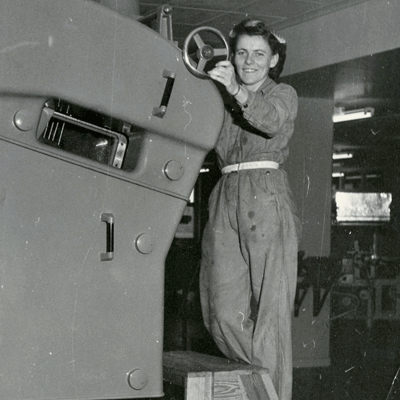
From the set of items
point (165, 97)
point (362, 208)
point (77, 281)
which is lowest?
point (77, 281)

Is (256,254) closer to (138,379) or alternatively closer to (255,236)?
(255,236)

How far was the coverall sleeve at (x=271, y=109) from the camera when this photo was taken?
93.3 inches

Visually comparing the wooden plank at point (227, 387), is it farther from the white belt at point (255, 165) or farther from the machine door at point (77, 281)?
the white belt at point (255, 165)

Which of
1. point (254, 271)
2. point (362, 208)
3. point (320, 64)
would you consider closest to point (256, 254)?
point (254, 271)

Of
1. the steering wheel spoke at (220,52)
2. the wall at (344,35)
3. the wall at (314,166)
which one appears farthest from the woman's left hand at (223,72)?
the wall at (314,166)

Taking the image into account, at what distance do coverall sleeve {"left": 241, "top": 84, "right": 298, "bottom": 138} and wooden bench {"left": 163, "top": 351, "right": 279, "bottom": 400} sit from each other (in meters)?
0.73

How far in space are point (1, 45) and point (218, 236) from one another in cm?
107

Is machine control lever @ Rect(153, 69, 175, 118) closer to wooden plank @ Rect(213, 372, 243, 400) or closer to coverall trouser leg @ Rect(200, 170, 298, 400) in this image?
coverall trouser leg @ Rect(200, 170, 298, 400)

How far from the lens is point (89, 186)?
199 centimetres

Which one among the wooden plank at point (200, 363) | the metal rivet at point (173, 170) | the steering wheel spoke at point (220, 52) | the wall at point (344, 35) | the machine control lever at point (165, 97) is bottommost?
the wooden plank at point (200, 363)

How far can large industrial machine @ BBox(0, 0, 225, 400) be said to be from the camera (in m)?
1.87

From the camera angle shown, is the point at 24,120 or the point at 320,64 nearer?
the point at 24,120

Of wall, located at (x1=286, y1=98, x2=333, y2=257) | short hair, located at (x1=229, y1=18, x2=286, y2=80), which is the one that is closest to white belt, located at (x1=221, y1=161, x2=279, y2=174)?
short hair, located at (x1=229, y1=18, x2=286, y2=80)

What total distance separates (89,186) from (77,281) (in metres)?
0.24
